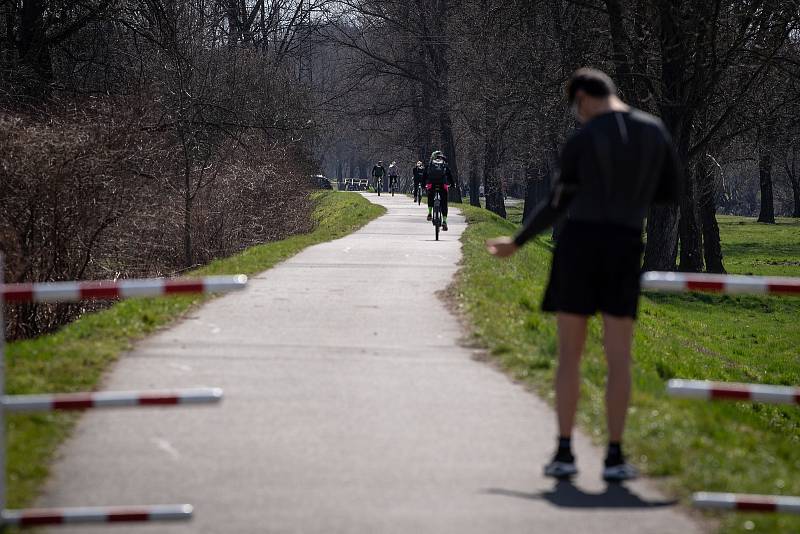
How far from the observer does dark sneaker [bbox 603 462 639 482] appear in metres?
6.10

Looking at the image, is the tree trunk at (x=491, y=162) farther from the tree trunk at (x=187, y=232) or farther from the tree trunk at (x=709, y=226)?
the tree trunk at (x=187, y=232)

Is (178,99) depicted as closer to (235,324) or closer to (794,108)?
(794,108)

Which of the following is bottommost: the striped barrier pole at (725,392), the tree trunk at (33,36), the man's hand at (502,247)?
the striped barrier pole at (725,392)

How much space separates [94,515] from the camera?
5195 mm

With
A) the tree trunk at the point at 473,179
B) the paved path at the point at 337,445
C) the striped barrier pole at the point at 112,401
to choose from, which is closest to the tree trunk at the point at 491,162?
the tree trunk at the point at 473,179

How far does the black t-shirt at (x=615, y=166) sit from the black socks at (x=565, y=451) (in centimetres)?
107

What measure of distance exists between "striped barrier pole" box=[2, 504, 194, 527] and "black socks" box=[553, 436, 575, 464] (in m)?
1.87

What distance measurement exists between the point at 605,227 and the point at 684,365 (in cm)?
952

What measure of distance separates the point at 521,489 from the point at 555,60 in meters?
22.9

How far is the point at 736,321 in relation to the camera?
25484 mm

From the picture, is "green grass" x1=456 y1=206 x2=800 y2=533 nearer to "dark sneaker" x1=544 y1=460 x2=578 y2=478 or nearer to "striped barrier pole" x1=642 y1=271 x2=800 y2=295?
"dark sneaker" x1=544 y1=460 x2=578 y2=478

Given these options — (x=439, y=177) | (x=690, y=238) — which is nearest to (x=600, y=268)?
(x=439, y=177)

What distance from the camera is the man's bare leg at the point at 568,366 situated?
6.26m

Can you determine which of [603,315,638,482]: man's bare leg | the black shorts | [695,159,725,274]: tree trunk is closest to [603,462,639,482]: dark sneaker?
[603,315,638,482]: man's bare leg
